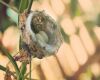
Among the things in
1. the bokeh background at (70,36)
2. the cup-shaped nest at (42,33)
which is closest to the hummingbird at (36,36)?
the cup-shaped nest at (42,33)

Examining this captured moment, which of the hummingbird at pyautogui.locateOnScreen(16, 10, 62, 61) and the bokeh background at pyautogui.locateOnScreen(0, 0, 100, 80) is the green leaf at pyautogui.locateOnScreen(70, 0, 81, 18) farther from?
the hummingbird at pyautogui.locateOnScreen(16, 10, 62, 61)

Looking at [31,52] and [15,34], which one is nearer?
[31,52]

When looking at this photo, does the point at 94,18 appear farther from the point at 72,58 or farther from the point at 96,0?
the point at 72,58

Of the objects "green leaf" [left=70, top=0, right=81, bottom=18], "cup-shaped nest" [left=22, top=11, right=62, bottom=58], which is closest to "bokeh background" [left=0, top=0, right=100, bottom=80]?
"green leaf" [left=70, top=0, right=81, bottom=18]

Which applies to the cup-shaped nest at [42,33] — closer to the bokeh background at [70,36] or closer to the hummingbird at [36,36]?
the hummingbird at [36,36]

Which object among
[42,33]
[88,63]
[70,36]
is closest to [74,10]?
[70,36]

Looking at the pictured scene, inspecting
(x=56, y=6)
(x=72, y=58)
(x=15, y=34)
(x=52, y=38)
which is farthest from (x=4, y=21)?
(x=52, y=38)

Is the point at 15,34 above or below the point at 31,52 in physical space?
below
